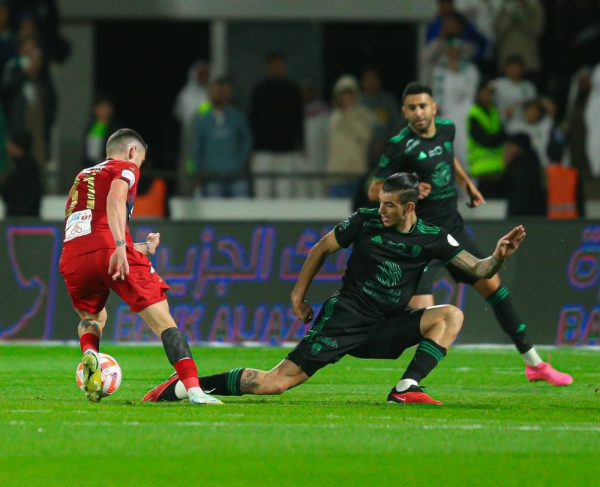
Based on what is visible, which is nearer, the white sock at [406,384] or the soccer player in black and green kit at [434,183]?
the white sock at [406,384]

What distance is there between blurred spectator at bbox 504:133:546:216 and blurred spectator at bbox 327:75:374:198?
2004 mm

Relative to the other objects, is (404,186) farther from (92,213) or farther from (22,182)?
(22,182)

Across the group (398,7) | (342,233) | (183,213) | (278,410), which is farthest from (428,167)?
(398,7)

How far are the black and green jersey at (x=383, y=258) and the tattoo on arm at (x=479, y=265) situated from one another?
0.06 meters

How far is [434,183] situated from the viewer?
10781 millimetres

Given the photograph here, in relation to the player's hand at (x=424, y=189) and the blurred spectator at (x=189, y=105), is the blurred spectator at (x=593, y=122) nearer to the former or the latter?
the blurred spectator at (x=189, y=105)

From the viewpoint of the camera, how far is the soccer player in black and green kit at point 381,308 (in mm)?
9141

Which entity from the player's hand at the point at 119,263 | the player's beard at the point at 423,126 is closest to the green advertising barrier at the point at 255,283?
the player's beard at the point at 423,126

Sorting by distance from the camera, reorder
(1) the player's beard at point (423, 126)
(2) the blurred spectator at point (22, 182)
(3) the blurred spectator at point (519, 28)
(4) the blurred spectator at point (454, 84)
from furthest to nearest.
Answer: (3) the blurred spectator at point (519, 28)
(4) the blurred spectator at point (454, 84)
(2) the blurred spectator at point (22, 182)
(1) the player's beard at point (423, 126)

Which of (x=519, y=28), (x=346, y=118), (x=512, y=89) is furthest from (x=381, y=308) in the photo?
(x=519, y=28)

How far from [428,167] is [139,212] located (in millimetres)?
7376

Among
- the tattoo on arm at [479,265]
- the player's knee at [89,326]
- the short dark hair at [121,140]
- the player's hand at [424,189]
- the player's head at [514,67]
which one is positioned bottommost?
the player's knee at [89,326]

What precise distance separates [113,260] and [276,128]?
973cm

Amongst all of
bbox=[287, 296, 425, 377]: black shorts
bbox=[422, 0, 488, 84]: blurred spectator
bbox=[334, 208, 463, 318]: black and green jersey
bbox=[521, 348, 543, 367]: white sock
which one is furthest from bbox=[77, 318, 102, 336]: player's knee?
bbox=[422, 0, 488, 84]: blurred spectator
